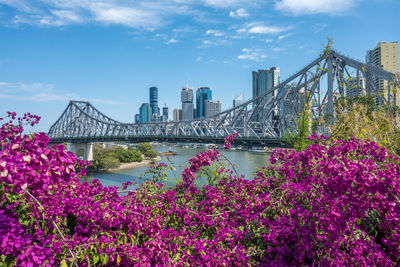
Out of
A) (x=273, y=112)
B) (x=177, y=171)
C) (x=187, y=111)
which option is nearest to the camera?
(x=177, y=171)

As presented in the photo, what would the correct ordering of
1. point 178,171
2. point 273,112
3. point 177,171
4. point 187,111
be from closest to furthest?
point 178,171 < point 177,171 < point 273,112 < point 187,111

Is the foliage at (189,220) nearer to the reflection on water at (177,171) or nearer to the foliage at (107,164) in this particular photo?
the reflection on water at (177,171)

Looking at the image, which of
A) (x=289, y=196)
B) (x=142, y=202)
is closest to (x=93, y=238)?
(x=142, y=202)

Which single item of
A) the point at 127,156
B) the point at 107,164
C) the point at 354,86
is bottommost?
the point at 107,164

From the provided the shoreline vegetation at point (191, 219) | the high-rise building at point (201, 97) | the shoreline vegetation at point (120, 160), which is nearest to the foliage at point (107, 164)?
the shoreline vegetation at point (120, 160)

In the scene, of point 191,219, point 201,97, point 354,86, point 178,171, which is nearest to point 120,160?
point 178,171

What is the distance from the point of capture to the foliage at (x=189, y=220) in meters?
1.73

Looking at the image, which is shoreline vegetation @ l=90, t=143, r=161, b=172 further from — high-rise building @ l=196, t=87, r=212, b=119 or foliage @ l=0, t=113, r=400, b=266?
high-rise building @ l=196, t=87, r=212, b=119

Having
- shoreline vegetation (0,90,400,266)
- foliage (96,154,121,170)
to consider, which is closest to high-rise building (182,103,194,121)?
foliage (96,154,121,170)

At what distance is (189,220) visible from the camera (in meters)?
2.69

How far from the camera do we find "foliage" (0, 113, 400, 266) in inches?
68.2

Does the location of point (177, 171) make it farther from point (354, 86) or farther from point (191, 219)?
point (191, 219)

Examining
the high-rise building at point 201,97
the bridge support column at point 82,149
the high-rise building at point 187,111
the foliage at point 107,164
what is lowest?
the foliage at point 107,164

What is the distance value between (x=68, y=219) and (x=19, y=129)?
3.16ft
